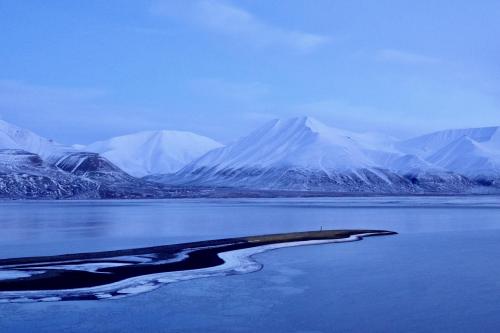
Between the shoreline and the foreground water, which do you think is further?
the shoreline

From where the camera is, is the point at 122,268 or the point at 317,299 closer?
the point at 317,299

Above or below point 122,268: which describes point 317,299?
below

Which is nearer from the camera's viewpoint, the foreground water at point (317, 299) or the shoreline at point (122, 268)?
the foreground water at point (317, 299)

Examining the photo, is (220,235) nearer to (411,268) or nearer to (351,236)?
(351,236)

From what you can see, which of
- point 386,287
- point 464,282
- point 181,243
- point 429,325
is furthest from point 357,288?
point 181,243

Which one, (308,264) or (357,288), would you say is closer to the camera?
(357,288)

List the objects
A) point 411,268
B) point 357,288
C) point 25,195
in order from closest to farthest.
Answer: point 357,288 < point 411,268 < point 25,195

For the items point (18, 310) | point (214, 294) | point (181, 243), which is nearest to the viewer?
point (18, 310)
